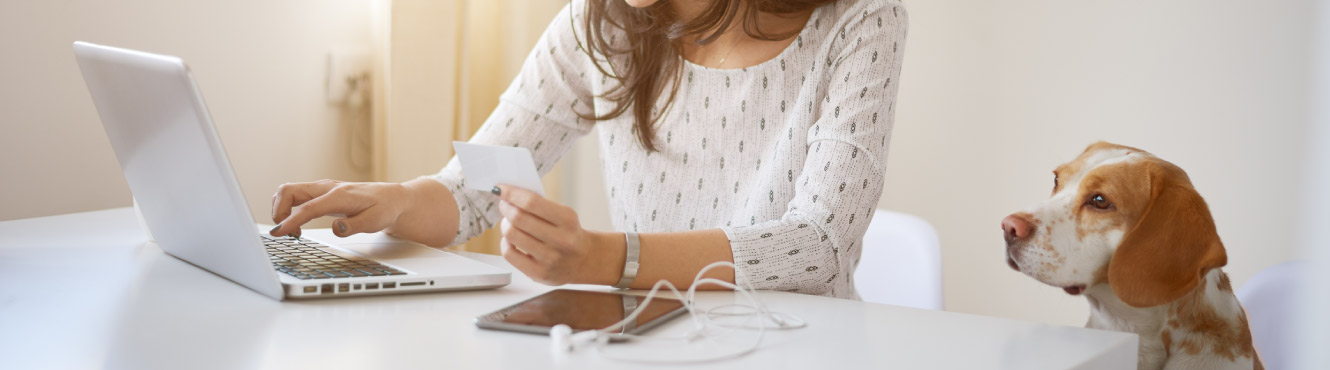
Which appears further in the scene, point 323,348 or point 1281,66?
point 1281,66

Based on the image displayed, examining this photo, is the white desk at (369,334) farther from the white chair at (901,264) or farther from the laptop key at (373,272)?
the white chair at (901,264)

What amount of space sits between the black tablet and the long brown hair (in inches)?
17.7

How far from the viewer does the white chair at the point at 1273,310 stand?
3.38ft

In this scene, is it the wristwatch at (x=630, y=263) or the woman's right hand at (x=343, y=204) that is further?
the woman's right hand at (x=343, y=204)

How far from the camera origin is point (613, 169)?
130 centimetres

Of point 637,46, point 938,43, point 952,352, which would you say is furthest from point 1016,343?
point 938,43

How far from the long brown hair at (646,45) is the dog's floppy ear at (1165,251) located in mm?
532

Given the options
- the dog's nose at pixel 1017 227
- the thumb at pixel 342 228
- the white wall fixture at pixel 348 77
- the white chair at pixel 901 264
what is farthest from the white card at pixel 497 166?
the white wall fixture at pixel 348 77

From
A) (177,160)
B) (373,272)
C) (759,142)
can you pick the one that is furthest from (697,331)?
(759,142)

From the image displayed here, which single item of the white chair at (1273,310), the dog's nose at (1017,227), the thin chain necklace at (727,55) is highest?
the thin chain necklace at (727,55)

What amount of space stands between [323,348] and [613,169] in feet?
2.29

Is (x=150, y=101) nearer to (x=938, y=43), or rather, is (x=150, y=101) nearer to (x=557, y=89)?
(x=557, y=89)

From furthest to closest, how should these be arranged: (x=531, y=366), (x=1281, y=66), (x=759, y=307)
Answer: (x=1281, y=66), (x=759, y=307), (x=531, y=366)

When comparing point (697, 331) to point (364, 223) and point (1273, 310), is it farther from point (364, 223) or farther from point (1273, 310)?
point (1273, 310)
